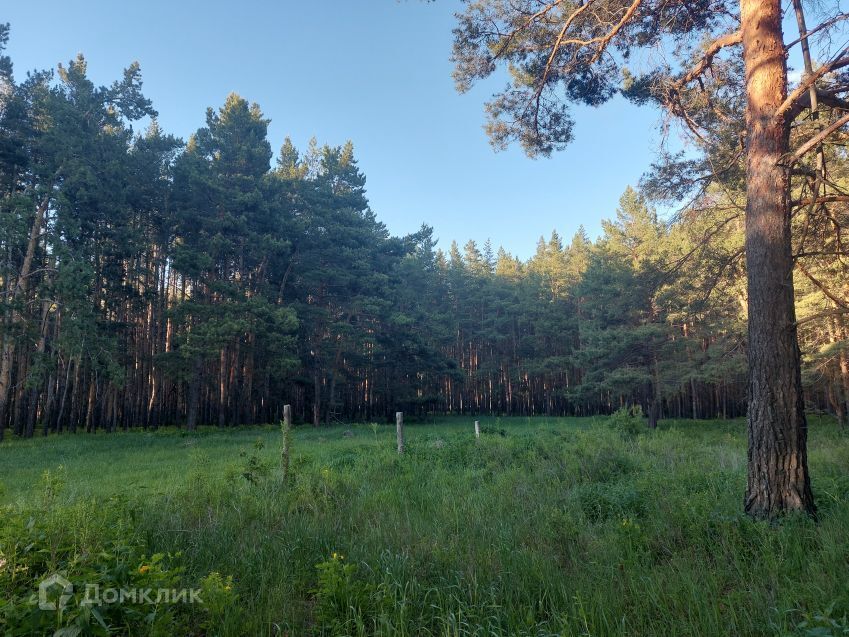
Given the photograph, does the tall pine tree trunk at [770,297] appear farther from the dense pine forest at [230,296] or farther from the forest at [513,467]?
the dense pine forest at [230,296]

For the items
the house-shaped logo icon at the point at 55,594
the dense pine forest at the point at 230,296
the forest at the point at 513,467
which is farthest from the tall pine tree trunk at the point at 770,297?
the house-shaped logo icon at the point at 55,594

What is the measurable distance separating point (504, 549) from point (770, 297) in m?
4.01

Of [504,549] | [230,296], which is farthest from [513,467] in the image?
[230,296]

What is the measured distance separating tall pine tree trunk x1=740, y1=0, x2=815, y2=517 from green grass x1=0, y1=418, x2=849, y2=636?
50cm

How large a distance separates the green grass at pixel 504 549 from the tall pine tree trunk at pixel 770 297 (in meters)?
0.50

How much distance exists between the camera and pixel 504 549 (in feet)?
13.2

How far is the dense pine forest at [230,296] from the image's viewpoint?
17703 mm

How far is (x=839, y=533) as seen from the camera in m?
3.76

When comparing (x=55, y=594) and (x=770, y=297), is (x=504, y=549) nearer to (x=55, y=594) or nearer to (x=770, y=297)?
(x=55, y=594)

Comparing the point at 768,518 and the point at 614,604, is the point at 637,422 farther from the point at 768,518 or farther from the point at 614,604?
the point at 614,604

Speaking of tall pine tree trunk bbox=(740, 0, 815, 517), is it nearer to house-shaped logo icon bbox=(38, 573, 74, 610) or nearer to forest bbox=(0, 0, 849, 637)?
forest bbox=(0, 0, 849, 637)

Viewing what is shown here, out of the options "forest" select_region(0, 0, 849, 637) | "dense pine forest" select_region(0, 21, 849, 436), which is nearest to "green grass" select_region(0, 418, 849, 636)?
"forest" select_region(0, 0, 849, 637)

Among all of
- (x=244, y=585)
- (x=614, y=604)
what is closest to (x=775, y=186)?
(x=614, y=604)

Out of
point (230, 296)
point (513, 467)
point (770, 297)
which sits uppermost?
point (230, 296)
